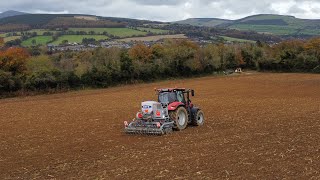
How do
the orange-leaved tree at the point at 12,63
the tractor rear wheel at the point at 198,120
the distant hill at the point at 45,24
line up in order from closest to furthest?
the tractor rear wheel at the point at 198,120
the orange-leaved tree at the point at 12,63
the distant hill at the point at 45,24

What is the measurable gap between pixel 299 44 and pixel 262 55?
37.7 ft

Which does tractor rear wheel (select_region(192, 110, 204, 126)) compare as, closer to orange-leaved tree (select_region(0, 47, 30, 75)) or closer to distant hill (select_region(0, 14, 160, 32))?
orange-leaved tree (select_region(0, 47, 30, 75))

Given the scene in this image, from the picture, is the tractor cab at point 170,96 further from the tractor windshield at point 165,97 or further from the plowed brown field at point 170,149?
the plowed brown field at point 170,149

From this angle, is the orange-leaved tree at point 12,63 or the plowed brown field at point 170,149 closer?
the plowed brown field at point 170,149

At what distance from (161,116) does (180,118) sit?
1741mm

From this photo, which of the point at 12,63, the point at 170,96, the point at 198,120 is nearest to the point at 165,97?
Answer: the point at 170,96

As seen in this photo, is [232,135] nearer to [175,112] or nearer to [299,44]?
[175,112]

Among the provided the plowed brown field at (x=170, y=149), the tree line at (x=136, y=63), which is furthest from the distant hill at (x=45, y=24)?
the plowed brown field at (x=170, y=149)

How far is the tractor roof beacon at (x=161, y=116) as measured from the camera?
68.1 feet

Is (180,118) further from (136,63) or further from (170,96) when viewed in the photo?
(136,63)

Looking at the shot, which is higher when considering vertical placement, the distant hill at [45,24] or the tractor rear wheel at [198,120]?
the distant hill at [45,24]

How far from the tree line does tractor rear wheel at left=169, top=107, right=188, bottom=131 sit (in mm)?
36129

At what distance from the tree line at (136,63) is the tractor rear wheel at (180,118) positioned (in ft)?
119

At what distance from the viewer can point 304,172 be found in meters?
12.3
